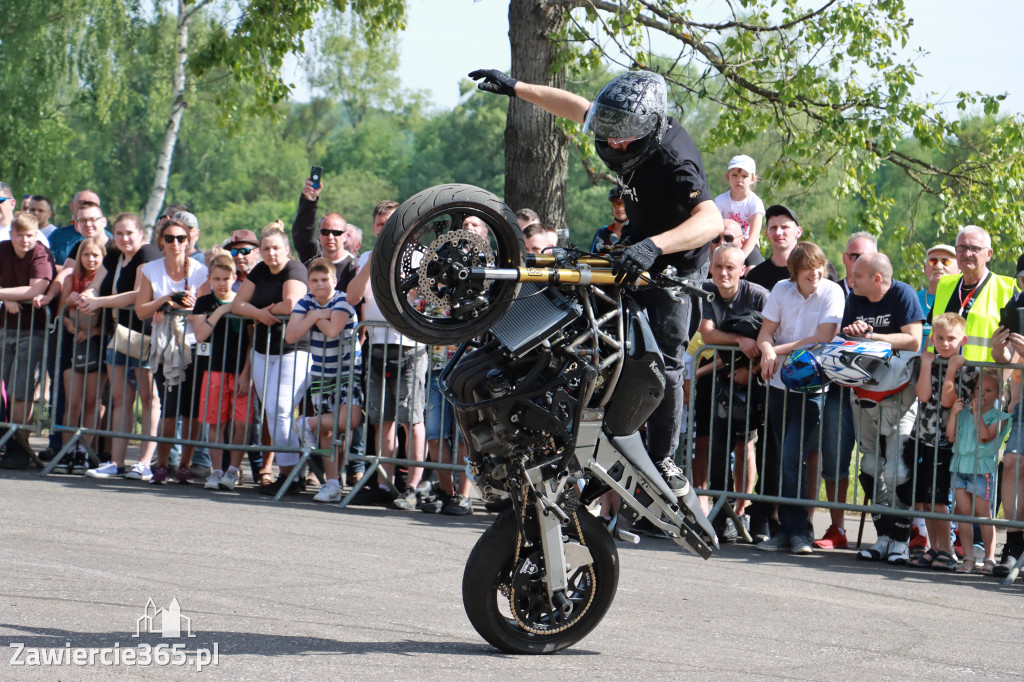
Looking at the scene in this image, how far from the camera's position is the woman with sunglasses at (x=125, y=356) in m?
10.4

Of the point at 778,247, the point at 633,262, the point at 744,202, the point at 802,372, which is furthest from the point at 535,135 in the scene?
the point at 633,262

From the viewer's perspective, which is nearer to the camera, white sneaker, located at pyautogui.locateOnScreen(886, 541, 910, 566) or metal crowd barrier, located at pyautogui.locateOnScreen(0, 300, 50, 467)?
white sneaker, located at pyautogui.locateOnScreen(886, 541, 910, 566)

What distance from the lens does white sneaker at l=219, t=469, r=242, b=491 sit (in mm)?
9899

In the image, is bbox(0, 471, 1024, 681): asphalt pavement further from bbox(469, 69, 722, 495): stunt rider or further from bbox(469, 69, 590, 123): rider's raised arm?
bbox(469, 69, 590, 123): rider's raised arm

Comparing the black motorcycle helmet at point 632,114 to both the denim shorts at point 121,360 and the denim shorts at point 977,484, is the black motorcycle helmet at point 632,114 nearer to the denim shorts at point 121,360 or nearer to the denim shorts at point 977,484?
the denim shorts at point 977,484

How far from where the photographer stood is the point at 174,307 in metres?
10.3

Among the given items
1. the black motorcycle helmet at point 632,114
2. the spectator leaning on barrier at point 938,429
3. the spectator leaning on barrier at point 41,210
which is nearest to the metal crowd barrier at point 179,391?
the spectator leaning on barrier at point 41,210

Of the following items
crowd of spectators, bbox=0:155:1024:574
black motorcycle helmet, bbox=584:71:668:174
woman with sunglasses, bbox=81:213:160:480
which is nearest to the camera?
black motorcycle helmet, bbox=584:71:668:174

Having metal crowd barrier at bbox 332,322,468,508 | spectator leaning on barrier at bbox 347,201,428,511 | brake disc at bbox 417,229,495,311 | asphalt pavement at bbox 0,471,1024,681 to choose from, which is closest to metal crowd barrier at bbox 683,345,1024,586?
asphalt pavement at bbox 0,471,1024,681

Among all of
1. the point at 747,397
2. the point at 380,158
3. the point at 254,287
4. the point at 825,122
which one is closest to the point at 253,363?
the point at 254,287

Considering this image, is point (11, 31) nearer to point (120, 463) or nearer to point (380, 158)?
point (120, 463)

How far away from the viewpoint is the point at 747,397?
8875mm

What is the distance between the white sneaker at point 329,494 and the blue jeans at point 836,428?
11.9ft

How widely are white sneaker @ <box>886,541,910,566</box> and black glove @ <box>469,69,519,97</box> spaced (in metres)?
4.59
